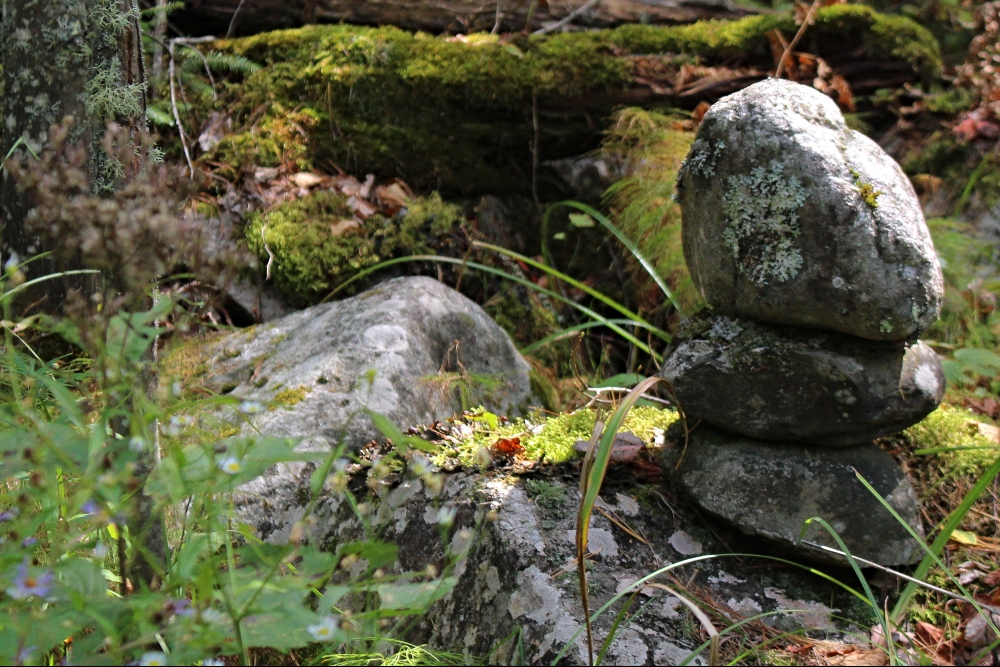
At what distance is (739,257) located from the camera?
238 cm

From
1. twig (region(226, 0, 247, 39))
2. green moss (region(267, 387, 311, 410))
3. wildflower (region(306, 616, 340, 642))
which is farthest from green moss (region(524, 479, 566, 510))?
twig (region(226, 0, 247, 39))

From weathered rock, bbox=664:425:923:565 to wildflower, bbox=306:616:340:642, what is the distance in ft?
4.80

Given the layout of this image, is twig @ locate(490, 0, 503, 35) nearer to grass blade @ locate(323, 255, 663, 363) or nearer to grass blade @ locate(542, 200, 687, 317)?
grass blade @ locate(542, 200, 687, 317)

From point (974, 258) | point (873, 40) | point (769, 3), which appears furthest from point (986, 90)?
point (769, 3)

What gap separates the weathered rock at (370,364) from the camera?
2.88m

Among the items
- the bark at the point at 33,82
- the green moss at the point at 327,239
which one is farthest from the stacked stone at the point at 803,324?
the bark at the point at 33,82

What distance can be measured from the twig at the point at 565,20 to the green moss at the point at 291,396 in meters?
3.44

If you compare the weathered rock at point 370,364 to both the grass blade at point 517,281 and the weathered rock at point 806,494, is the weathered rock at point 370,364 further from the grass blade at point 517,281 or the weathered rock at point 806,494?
the weathered rock at point 806,494

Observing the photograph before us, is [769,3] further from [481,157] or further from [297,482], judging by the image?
[297,482]

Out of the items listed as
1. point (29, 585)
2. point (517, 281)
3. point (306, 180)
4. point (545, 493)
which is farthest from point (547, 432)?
point (306, 180)

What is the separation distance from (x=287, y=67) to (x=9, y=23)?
178cm

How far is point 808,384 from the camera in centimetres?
235

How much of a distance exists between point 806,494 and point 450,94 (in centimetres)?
348

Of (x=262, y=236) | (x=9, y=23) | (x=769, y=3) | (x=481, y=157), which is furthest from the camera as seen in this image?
(x=769, y=3)
